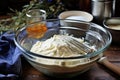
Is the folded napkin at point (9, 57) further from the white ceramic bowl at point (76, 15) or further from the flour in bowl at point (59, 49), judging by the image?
the white ceramic bowl at point (76, 15)

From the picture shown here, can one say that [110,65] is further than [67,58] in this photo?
Yes

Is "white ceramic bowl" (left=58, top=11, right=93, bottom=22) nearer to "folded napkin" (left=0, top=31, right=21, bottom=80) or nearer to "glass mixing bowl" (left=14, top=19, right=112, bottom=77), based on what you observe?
"glass mixing bowl" (left=14, top=19, right=112, bottom=77)

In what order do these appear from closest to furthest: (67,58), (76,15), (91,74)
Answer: (67,58) → (91,74) → (76,15)

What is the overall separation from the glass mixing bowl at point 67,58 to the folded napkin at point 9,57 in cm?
3

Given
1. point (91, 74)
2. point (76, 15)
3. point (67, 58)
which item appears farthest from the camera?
point (76, 15)

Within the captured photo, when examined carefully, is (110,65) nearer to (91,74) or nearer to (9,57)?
(91,74)

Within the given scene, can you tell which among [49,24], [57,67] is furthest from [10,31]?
[57,67]

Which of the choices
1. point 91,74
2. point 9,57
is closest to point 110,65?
point 91,74

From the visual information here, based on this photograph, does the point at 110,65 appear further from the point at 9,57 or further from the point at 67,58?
the point at 9,57

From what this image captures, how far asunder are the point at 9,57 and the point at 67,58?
8.0 inches

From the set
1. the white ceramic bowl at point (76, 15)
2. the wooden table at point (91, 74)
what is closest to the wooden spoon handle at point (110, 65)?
the wooden table at point (91, 74)

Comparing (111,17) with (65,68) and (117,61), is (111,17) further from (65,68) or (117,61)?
(65,68)

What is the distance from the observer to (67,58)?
607 millimetres

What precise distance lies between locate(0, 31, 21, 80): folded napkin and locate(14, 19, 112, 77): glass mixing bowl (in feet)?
0.11
